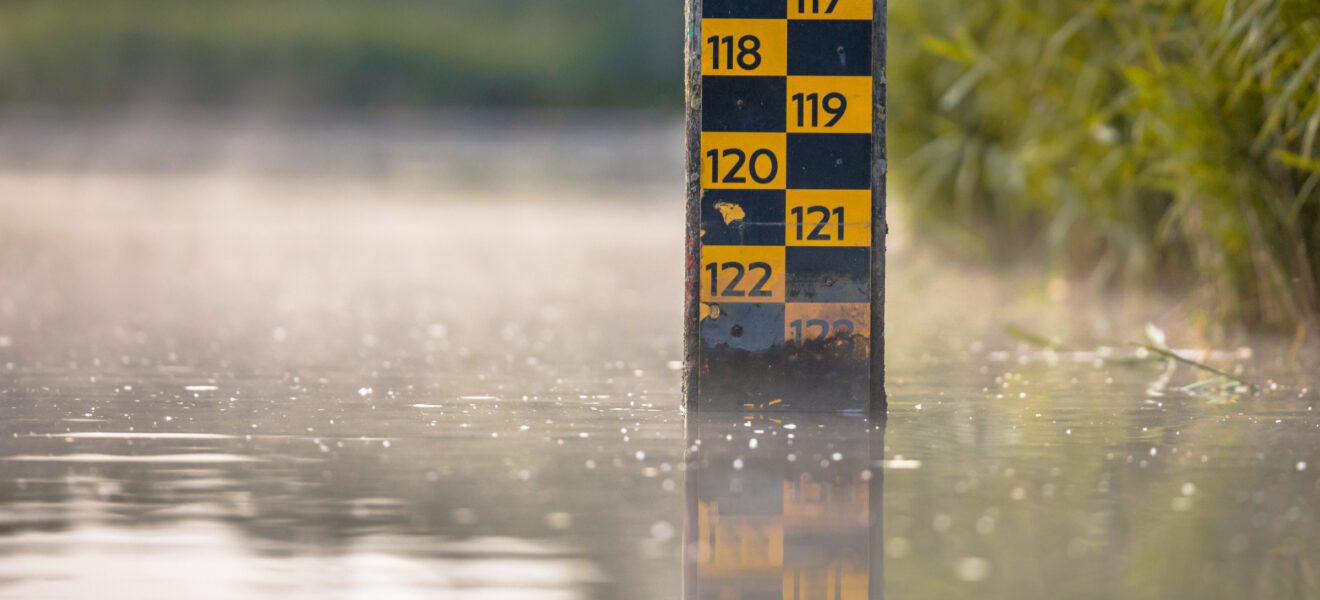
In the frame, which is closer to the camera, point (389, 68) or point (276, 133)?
point (276, 133)

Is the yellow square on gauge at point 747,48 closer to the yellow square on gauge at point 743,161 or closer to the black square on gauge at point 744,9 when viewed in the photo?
the black square on gauge at point 744,9

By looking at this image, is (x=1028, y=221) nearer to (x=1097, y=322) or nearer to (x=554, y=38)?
(x=1097, y=322)

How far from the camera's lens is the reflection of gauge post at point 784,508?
3742mm

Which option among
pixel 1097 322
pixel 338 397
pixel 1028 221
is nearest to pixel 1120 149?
pixel 1097 322

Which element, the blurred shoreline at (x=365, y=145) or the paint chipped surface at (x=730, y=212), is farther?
the blurred shoreline at (x=365, y=145)

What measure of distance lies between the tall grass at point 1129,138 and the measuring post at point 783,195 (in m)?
1.28

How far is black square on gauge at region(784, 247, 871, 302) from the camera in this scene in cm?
609

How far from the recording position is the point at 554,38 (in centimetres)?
4919

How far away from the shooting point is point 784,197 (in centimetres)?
611

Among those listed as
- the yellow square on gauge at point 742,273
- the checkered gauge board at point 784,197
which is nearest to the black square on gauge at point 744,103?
the checkered gauge board at point 784,197

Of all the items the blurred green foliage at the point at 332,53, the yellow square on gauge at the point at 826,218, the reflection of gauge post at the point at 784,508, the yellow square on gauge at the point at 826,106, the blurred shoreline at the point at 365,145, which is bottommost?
the reflection of gauge post at the point at 784,508

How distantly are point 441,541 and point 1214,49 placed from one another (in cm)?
442

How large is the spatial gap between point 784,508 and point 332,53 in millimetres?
42589

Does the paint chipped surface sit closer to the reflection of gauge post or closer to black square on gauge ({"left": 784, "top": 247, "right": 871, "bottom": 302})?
black square on gauge ({"left": 784, "top": 247, "right": 871, "bottom": 302})
